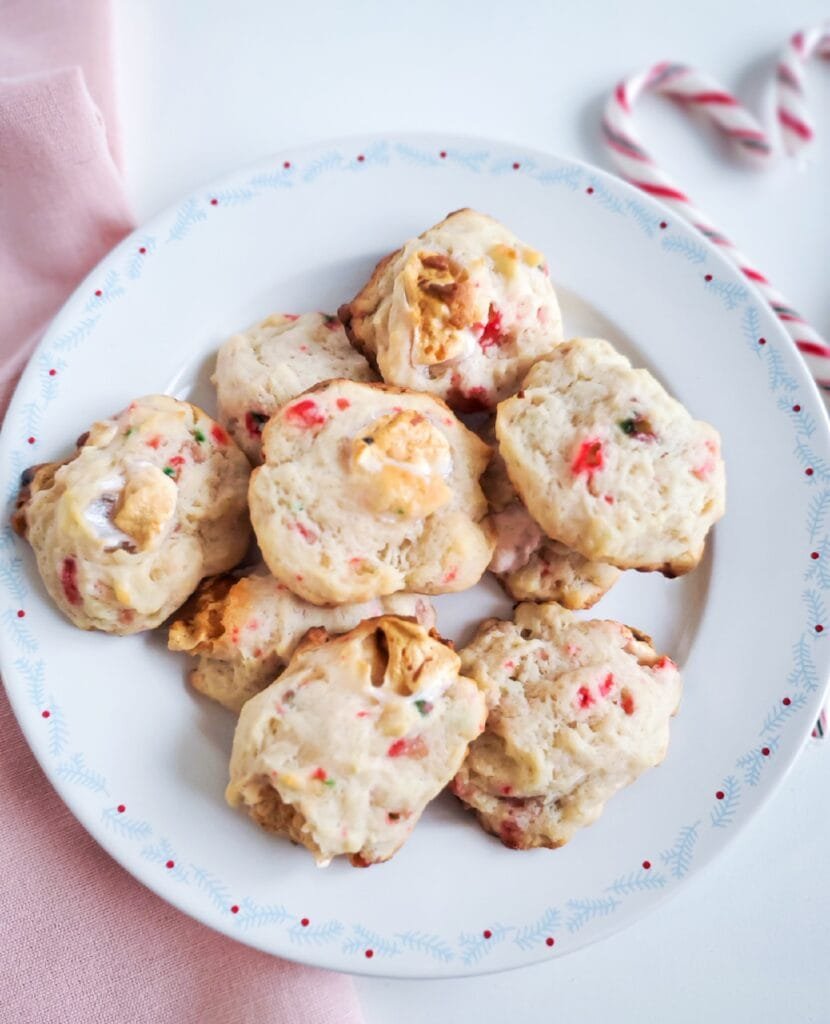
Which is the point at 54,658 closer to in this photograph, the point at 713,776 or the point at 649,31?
the point at 713,776

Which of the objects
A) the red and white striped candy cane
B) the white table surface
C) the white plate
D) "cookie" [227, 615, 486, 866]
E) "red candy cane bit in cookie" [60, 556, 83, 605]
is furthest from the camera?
the red and white striped candy cane

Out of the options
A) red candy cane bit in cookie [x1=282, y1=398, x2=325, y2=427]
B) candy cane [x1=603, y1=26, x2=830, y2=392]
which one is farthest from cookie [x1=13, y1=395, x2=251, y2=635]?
candy cane [x1=603, y1=26, x2=830, y2=392]

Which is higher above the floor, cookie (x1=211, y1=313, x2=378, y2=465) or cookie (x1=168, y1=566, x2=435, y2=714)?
cookie (x1=211, y1=313, x2=378, y2=465)

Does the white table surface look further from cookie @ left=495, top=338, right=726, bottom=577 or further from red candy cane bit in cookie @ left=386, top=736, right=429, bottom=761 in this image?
red candy cane bit in cookie @ left=386, top=736, right=429, bottom=761

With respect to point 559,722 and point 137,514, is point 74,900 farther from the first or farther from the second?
point 559,722

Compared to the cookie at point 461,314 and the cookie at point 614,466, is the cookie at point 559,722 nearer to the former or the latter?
the cookie at point 614,466

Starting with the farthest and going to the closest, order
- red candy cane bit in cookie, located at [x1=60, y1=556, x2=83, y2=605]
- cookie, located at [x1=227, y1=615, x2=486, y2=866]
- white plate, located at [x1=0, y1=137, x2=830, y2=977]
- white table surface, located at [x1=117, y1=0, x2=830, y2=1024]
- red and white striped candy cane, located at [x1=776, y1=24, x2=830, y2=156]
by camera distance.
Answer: red and white striped candy cane, located at [x1=776, y1=24, x2=830, y2=156], white table surface, located at [x1=117, y1=0, x2=830, y2=1024], white plate, located at [x1=0, y1=137, x2=830, y2=977], red candy cane bit in cookie, located at [x1=60, y1=556, x2=83, y2=605], cookie, located at [x1=227, y1=615, x2=486, y2=866]
